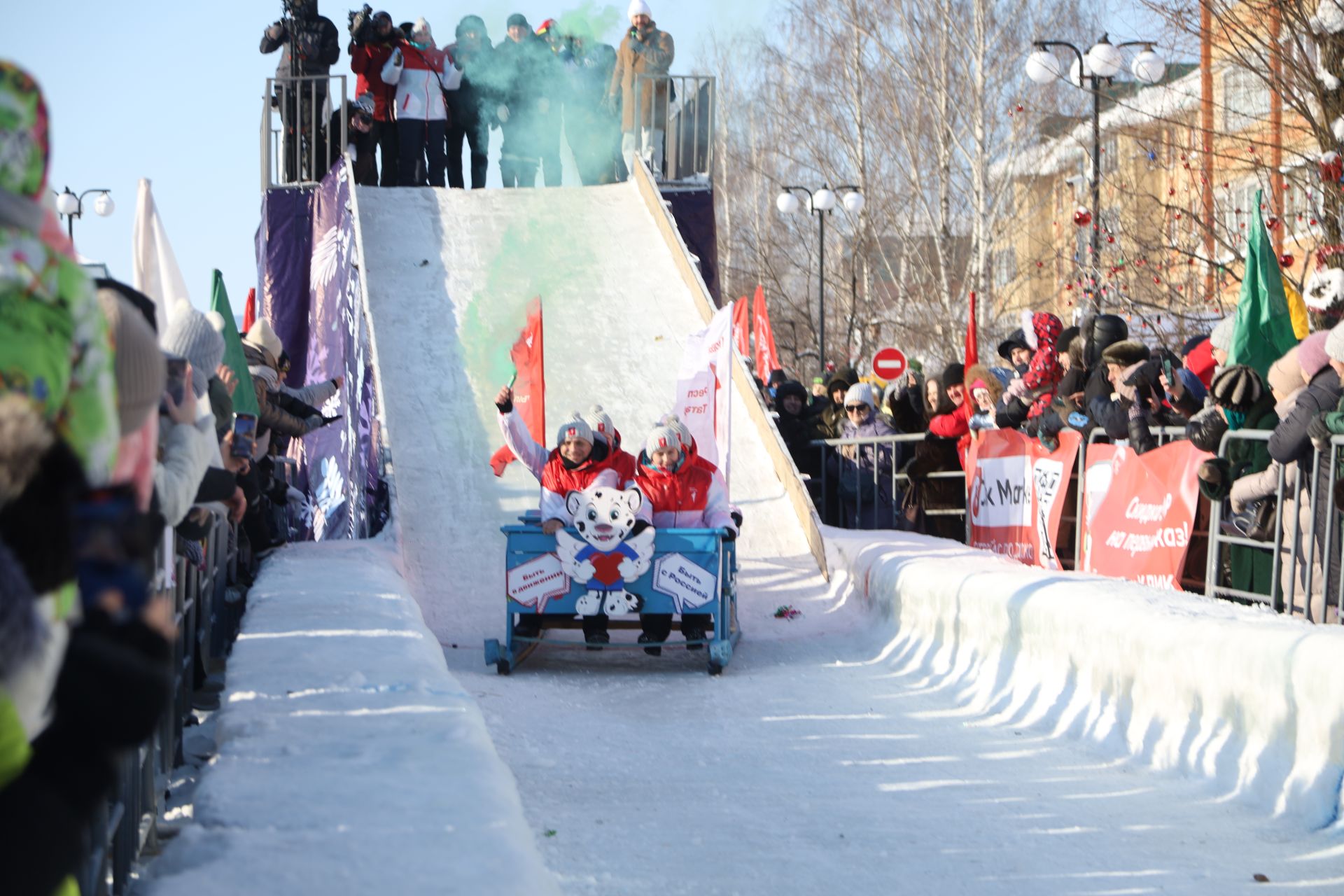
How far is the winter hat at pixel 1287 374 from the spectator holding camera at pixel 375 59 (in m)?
13.8

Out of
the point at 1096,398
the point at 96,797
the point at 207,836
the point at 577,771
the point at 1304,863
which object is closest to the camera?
the point at 96,797

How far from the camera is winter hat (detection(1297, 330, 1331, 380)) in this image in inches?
277

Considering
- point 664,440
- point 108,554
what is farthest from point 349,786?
point 664,440

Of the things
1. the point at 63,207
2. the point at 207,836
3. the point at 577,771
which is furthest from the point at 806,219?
the point at 207,836

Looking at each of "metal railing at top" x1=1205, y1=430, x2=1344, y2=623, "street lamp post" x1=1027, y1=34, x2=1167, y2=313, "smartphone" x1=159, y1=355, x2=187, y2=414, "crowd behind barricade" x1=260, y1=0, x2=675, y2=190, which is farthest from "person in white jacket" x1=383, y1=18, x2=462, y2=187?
"smartphone" x1=159, y1=355, x2=187, y2=414

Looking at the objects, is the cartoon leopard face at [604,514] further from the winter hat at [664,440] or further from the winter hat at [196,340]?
the winter hat at [196,340]

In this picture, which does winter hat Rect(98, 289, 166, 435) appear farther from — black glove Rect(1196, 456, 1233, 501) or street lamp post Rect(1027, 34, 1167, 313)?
street lamp post Rect(1027, 34, 1167, 313)

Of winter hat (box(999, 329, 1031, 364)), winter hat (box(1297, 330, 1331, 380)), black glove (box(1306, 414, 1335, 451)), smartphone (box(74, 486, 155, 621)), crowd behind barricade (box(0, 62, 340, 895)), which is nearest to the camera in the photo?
crowd behind barricade (box(0, 62, 340, 895))

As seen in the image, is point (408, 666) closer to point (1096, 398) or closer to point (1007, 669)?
point (1007, 669)

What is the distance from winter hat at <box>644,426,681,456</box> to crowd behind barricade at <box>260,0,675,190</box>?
1006 cm

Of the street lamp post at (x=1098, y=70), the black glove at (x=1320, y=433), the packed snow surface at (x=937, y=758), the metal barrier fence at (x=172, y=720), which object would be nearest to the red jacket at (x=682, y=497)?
the packed snow surface at (x=937, y=758)

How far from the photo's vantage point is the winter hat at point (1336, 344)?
653cm

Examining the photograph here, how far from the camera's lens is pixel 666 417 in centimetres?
968

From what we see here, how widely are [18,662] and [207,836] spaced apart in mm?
1395
